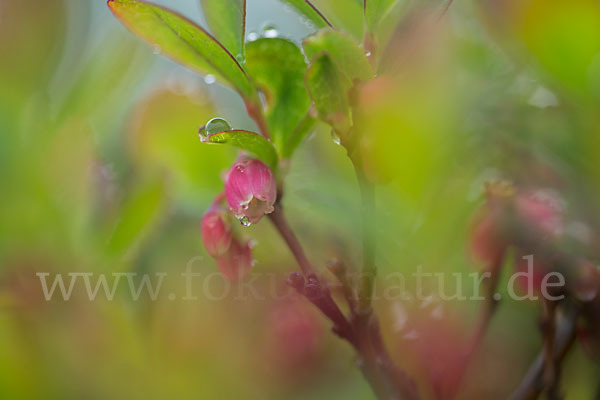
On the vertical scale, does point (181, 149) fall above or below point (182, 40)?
below

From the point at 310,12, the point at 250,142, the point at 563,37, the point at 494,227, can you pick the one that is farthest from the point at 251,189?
the point at 563,37

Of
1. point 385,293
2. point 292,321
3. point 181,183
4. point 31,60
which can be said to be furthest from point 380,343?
point 31,60

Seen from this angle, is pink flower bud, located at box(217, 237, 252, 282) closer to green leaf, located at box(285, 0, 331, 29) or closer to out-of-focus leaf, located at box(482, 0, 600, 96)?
green leaf, located at box(285, 0, 331, 29)

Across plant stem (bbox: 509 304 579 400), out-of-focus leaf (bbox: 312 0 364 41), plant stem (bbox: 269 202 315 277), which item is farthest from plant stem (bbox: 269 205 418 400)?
out-of-focus leaf (bbox: 312 0 364 41)

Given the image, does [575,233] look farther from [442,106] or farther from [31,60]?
[31,60]

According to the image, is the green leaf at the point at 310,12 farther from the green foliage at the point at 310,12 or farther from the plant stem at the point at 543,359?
the plant stem at the point at 543,359

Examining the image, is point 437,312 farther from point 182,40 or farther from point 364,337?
point 182,40
